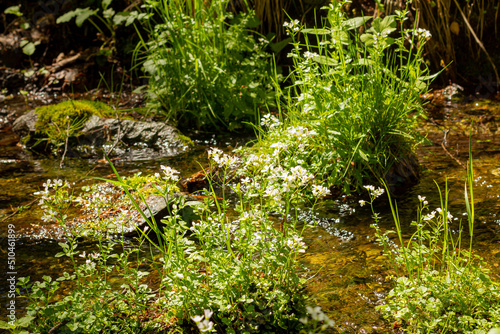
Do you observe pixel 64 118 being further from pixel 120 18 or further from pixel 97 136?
pixel 120 18

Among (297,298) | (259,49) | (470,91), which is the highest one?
(259,49)

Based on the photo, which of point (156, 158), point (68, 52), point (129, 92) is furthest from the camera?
point (68, 52)

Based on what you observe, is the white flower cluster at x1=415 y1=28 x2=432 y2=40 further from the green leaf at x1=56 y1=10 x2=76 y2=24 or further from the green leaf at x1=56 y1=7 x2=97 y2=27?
the green leaf at x1=56 y1=10 x2=76 y2=24

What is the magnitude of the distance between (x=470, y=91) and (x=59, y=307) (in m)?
5.31

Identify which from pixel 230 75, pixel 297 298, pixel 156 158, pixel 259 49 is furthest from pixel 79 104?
pixel 297 298

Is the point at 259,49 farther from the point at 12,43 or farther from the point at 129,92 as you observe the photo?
the point at 12,43

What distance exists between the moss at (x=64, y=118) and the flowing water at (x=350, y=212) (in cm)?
31

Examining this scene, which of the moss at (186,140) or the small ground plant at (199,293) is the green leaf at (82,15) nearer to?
the moss at (186,140)

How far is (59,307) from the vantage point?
1.86m

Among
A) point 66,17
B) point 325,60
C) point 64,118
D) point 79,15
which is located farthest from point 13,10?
point 325,60

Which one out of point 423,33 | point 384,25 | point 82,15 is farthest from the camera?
point 82,15

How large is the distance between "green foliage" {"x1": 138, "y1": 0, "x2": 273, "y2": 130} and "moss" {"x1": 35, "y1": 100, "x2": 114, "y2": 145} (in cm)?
79

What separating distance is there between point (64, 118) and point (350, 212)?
329 cm

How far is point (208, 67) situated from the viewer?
4.64 meters
